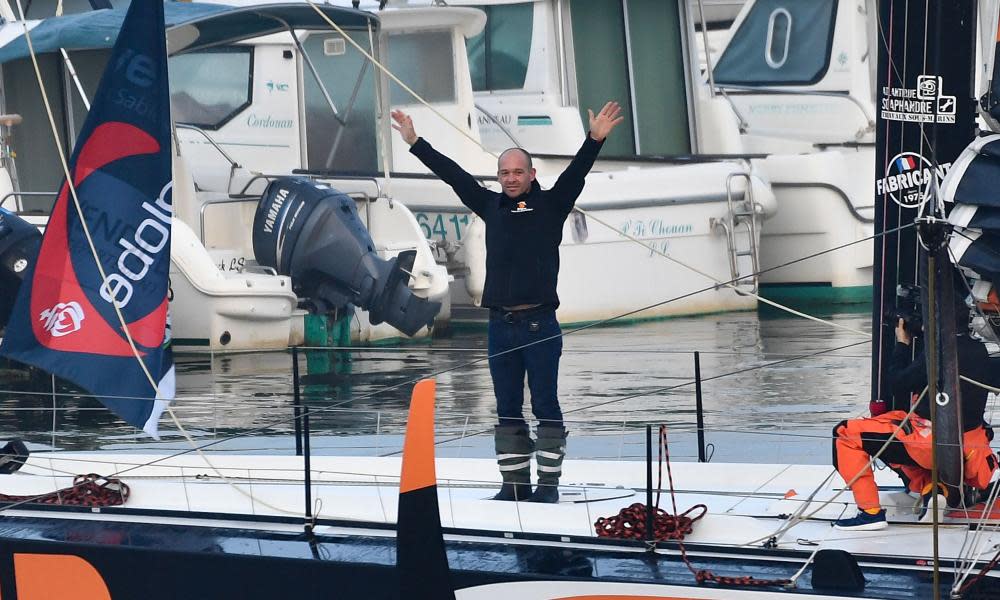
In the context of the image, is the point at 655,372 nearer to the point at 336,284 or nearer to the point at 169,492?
the point at 336,284

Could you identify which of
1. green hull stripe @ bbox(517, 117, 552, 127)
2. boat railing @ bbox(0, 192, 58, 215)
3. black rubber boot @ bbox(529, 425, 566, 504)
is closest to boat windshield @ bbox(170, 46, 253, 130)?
boat railing @ bbox(0, 192, 58, 215)

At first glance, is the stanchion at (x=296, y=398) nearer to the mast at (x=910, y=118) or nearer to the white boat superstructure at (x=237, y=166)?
the mast at (x=910, y=118)

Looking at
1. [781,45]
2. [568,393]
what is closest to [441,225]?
[568,393]

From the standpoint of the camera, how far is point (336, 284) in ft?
41.2

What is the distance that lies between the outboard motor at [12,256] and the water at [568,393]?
2.11 feet

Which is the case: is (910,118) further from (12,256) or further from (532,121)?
(532,121)

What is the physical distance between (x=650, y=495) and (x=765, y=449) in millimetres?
1403

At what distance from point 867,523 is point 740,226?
1054cm

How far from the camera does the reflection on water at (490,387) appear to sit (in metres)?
8.05

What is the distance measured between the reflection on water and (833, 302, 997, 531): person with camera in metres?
2.35

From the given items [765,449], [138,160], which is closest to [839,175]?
[765,449]

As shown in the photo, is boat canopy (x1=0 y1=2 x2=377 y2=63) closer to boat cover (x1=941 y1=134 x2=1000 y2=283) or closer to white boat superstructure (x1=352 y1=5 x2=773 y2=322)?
white boat superstructure (x1=352 y1=5 x2=773 y2=322)

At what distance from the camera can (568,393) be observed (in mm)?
9672

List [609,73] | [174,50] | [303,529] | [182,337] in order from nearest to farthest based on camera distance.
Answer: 1. [303,529]
2. [182,337]
3. [174,50]
4. [609,73]
